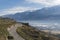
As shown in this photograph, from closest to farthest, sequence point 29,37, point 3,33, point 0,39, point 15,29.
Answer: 1. point 0,39
2. point 3,33
3. point 29,37
4. point 15,29

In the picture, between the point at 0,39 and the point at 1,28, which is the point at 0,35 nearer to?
the point at 0,39

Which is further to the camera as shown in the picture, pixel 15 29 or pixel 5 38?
pixel 15 29

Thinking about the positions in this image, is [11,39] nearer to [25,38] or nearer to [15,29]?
[25,38]

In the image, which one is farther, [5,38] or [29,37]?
[29,37]

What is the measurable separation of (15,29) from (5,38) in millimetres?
7194

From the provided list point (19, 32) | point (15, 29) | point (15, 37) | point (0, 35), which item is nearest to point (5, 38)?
point (0, 35)

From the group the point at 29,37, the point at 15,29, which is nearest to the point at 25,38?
the point at 29,37

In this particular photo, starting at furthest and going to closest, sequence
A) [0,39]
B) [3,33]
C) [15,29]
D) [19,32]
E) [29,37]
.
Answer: [15,29], [19,32], [29,37], [3,33], [0,39]

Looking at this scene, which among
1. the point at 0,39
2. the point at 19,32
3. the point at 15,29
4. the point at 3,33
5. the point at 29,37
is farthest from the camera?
the point at 15,29

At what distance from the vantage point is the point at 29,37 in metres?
25.0

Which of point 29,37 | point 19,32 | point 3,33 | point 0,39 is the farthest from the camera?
point 19,32

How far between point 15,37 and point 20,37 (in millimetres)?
533

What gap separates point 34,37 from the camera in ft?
84.4

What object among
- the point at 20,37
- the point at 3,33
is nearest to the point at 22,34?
the point at 20,37
